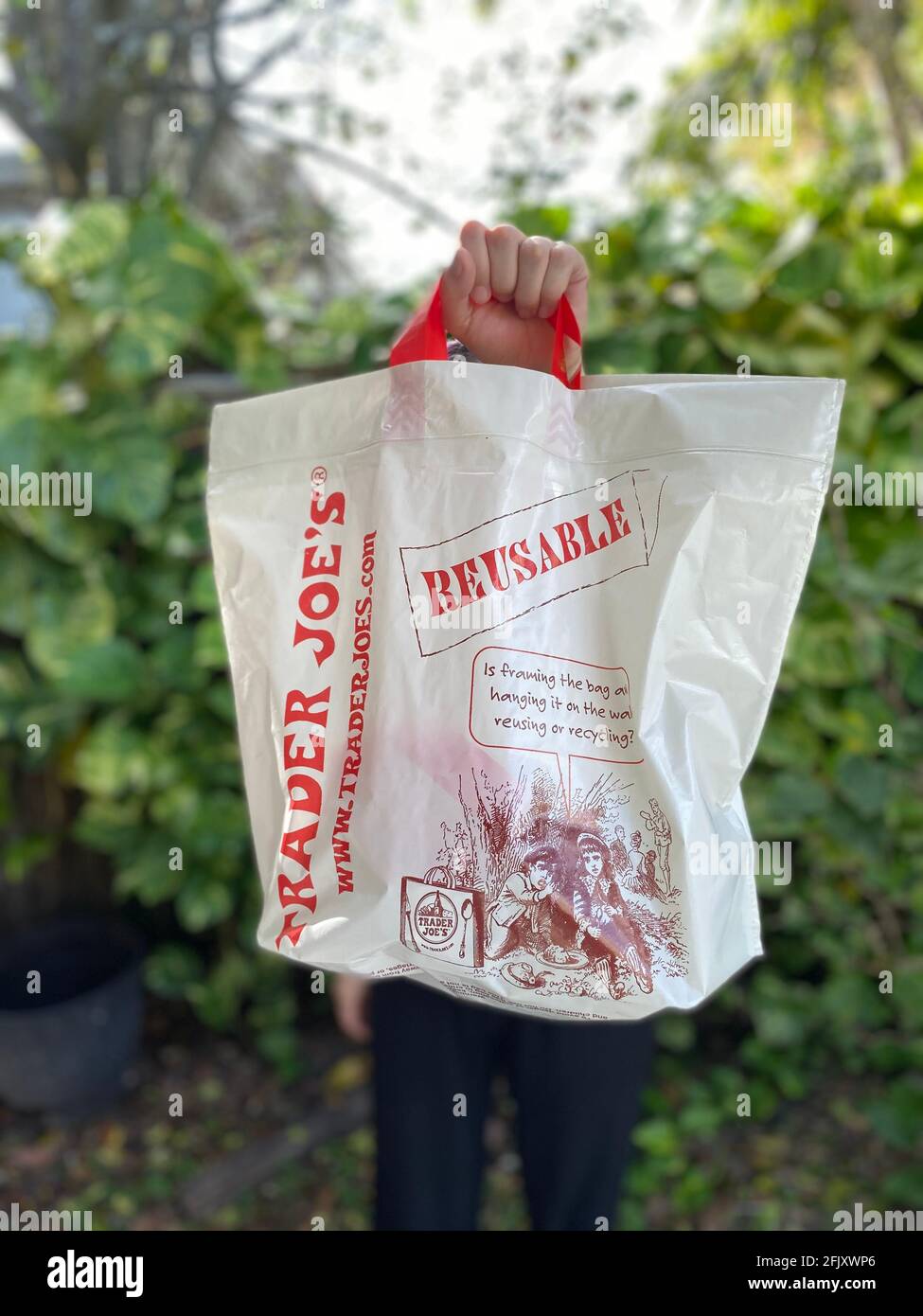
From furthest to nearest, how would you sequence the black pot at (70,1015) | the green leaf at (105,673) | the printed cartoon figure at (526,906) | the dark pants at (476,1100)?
1. the black pot at (70,1015)
2. the green leaf at (105,673)
3. the dark pants at (476,1100)
4. the printed cartoon figure at (526,906)

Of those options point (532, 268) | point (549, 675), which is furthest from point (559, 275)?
point (549, 675)

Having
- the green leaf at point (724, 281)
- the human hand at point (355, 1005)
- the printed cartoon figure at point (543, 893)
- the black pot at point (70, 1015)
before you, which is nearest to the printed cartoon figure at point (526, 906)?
the printed cartoon figure at point (543, 893)

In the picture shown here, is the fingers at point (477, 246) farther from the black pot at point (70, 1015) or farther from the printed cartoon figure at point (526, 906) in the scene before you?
the black pot at point (70, 1015)

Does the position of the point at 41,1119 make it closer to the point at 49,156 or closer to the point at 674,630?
the point at 674,630

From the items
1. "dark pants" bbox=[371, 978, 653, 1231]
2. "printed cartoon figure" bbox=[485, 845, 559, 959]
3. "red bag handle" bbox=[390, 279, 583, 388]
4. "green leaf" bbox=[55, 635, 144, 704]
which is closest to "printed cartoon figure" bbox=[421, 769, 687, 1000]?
"printed cartoon figure" bbox=[485, 845, 559, 959]

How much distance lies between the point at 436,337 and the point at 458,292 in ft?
0.12

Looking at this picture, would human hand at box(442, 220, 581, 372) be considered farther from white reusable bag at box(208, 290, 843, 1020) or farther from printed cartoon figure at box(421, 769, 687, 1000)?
printed cartoon figure at box(421, 769, 687, 1000)

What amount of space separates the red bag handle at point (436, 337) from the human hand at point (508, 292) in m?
0.01

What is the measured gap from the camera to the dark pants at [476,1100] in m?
0.99

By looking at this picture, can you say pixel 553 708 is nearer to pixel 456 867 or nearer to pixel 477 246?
pixel 456 867

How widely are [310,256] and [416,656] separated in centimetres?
223
